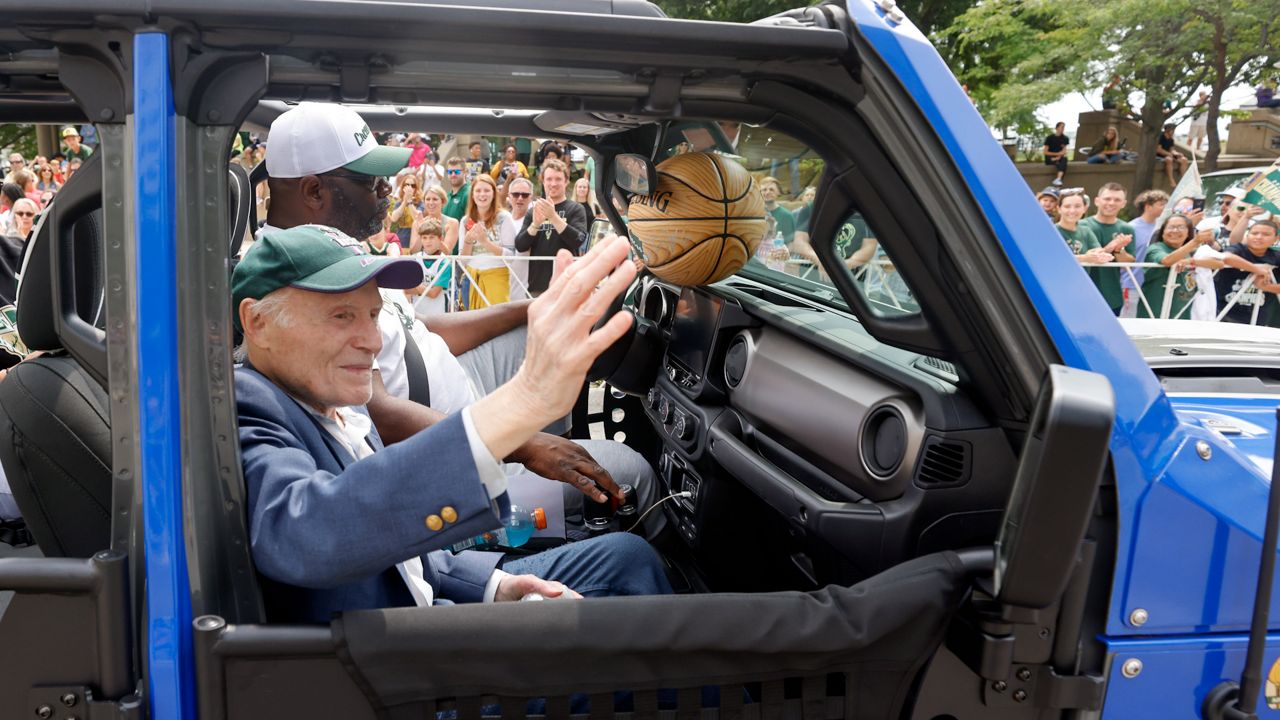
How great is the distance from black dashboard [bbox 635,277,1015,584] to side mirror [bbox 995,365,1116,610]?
0.34 metres

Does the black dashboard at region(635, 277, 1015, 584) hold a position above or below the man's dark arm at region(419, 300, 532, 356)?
below

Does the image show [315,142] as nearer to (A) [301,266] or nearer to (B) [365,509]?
(A) [301,266]

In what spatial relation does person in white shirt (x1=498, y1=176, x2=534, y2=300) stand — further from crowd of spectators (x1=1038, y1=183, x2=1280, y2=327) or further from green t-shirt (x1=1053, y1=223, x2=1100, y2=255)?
green t-shirt (x1=1053, y1=223, x2=1100, y2=255)

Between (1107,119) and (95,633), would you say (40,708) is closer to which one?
(95,633)

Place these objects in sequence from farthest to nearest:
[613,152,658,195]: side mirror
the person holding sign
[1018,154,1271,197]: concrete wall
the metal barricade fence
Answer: [1018,154,1271,197]: concrete wall
the metal barricade fence
the person holding sign
[613,152,658,195]: side mirror

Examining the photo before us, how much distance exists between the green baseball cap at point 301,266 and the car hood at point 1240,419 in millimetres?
1449

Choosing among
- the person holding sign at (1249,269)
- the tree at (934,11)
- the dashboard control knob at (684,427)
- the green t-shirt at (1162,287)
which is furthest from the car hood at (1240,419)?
the tree at (934,11)

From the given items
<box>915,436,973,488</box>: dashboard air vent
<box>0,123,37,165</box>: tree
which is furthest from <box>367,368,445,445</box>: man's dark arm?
<box>0,123,37,165</box>: tree

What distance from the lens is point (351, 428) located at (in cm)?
188

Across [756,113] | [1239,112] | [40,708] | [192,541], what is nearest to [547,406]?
[192,541]

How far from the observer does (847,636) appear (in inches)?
52.7

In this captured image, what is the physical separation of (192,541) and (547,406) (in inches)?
20.1

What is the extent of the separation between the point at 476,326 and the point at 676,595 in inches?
94.0

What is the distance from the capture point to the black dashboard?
5.19 feet
